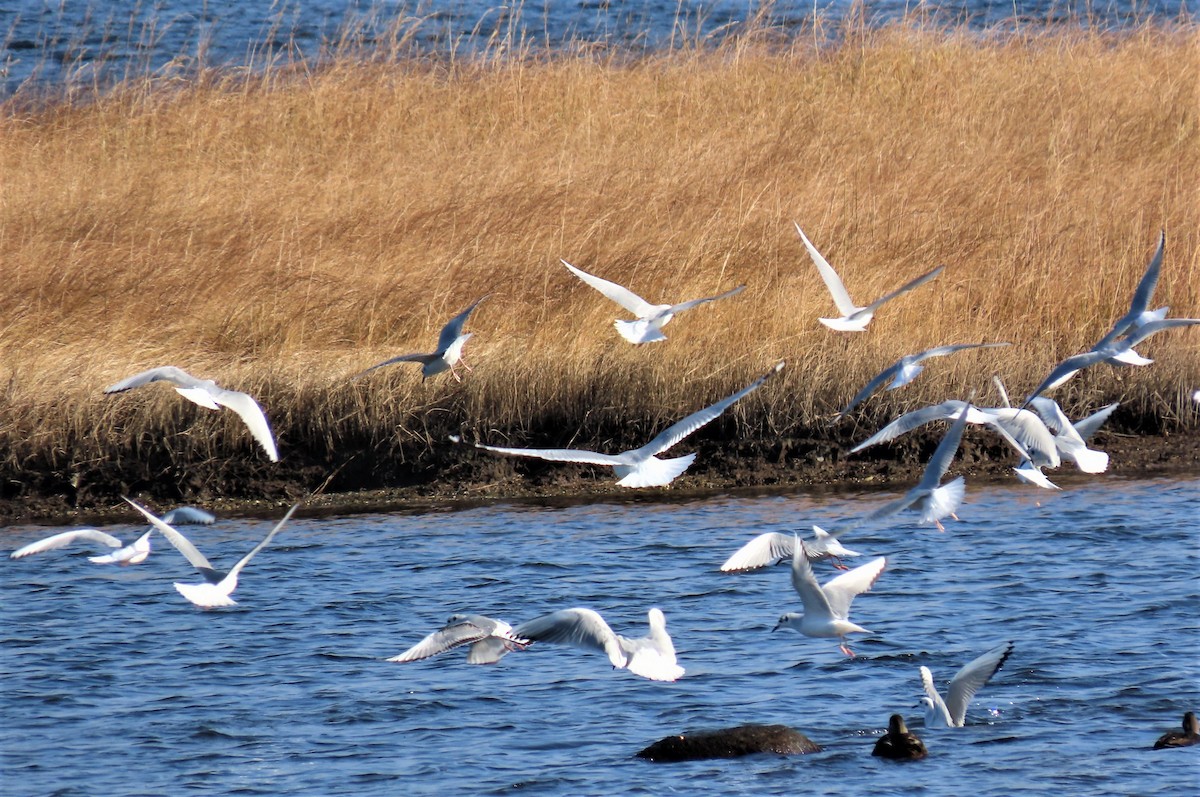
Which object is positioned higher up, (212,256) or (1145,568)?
(212,256)

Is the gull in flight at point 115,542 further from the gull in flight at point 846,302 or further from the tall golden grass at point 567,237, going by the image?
the tall golden grass at point 567,237

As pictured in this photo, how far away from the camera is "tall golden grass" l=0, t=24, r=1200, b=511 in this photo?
27.8ft

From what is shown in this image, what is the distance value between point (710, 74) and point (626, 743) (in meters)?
8.47

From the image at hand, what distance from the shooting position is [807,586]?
457 centimetres

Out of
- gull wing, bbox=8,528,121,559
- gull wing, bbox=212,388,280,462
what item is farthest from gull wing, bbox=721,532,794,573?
gull wing, bbox=8,528,121,559

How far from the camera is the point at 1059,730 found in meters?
5.06

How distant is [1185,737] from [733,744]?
4.51ft

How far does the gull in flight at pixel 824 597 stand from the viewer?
4.54 metres

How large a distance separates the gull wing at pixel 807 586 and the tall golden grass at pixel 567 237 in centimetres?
379

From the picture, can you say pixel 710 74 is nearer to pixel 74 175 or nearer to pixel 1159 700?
pixel 74 175

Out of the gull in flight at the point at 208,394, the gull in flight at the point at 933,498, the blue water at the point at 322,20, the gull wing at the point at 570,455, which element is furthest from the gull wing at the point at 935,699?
the blue water at the point at 322,20

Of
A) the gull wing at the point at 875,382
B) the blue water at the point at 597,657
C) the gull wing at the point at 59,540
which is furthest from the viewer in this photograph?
the gull wing at the point at 875,382

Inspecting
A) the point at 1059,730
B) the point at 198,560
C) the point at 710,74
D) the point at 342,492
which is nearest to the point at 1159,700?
the point at 1059,730

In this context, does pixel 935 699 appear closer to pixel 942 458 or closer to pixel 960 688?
pixel 960 688
